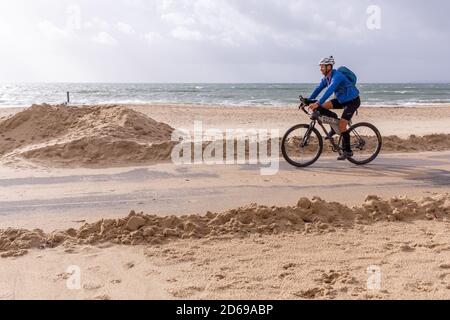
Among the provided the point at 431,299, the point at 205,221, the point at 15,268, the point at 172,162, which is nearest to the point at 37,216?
the point at 15,268

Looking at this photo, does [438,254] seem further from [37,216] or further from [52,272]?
[37,216]

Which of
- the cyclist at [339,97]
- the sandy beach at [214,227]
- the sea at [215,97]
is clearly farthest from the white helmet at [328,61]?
the sea at [215,97]

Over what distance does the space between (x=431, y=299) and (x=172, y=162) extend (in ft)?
20.0

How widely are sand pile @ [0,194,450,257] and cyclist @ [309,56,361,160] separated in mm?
2849

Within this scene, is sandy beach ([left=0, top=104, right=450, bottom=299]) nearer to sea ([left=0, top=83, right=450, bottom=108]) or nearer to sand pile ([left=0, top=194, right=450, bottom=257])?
sand pile ([left=0, top=194, right=450, bottom=257])

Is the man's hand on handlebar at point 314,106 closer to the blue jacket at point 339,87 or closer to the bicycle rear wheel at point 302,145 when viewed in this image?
the blue jacket at point 339,87

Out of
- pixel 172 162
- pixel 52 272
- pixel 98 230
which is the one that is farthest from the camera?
pixel 172 162

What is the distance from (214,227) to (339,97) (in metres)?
4.33

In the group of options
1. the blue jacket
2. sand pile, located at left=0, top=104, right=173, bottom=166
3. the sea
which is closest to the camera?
the blue jacket

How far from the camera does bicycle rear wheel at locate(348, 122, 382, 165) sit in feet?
28.6

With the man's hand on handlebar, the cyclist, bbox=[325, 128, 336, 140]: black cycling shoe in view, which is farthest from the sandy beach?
the man's hand on handlebar

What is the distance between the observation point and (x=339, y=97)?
8266mm
